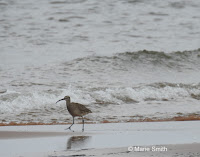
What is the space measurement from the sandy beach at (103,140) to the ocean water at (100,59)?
43.0 inches

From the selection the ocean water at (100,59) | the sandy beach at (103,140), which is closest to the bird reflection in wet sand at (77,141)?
the sandy beach at (103,140)

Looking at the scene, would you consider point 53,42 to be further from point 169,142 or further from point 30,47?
point 169,142

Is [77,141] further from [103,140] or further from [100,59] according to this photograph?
[100,59]

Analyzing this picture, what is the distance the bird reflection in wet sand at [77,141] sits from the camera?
19.2 ft

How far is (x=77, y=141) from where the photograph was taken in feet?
20.3

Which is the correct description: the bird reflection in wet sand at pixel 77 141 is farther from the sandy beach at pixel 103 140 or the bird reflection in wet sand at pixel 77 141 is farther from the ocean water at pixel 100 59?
the ocean water at pixel 100 59

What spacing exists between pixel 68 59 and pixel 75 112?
6.64m

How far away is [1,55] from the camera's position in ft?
45.7

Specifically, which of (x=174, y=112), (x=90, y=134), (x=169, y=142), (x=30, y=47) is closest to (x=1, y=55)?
(x=30, y=47)

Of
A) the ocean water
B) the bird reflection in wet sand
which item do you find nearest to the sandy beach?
the bird reflection in wet sand

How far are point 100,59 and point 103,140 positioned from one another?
7.79 metres

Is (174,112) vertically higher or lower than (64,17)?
lower

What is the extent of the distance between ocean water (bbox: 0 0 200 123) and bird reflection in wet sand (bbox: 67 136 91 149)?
1.79 m

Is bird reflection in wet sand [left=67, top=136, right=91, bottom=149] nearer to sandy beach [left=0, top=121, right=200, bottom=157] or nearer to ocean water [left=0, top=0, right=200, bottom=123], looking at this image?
sandy beach [left=0, top=121, right=200, bottom=157]
